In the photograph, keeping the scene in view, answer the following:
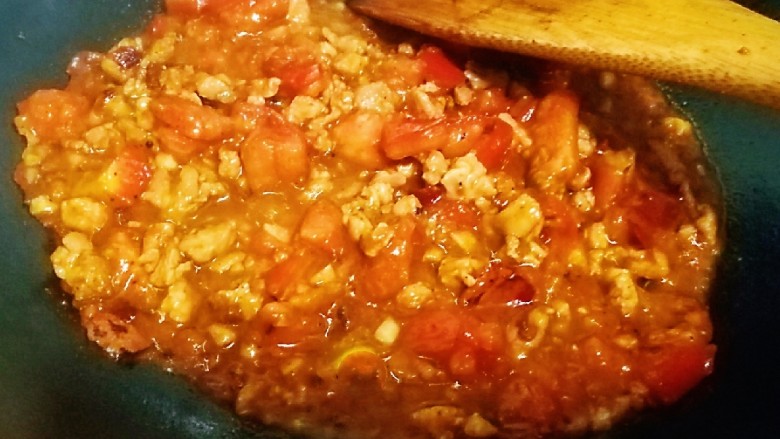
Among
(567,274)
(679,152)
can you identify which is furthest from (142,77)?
(679,152)

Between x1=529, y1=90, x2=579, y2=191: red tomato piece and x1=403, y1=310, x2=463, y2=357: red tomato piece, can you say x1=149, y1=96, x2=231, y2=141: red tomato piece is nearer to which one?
x1=403, y1=310, x2=463, y2=357: red tomato piece

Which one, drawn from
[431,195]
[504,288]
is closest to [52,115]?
[431,195]

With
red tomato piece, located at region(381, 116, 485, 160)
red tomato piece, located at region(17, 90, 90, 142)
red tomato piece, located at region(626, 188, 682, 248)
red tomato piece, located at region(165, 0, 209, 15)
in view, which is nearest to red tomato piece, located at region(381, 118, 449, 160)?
red tomato piece, located at region(381, 116, 485, 160)

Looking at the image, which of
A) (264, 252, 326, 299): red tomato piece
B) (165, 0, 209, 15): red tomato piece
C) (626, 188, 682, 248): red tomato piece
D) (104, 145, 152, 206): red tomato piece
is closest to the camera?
(264, 252, 326, 299): red tomato piece

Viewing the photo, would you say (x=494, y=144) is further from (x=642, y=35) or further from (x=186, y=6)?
(x=186, y=6)

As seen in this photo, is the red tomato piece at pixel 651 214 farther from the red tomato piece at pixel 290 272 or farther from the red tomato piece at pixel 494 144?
the red tomato piece at pixel 290 272

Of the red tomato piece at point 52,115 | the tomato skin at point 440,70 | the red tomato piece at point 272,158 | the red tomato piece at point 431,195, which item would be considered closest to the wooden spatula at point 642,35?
the tomato skin at point 440,70

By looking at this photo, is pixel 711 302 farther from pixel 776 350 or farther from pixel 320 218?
pixel 320 218
